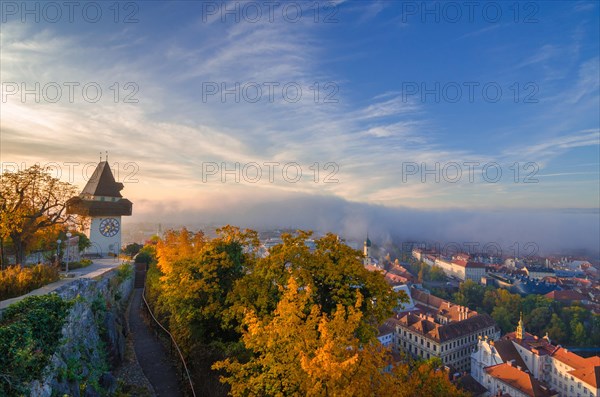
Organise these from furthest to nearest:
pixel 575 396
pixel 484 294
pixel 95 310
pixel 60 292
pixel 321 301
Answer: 1. pixel 484 294
2. pixel 575 396
3. pixel 95 310
4. pixel 321 301
5. pixel 60 292

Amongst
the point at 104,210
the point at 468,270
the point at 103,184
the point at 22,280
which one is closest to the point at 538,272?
the point at 468,270

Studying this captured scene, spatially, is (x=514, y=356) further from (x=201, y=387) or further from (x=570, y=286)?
(x=570, y=286)

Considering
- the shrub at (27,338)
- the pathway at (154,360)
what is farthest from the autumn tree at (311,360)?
the pathway at (154,360)

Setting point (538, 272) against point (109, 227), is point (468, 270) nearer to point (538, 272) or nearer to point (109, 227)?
point (538, 272)

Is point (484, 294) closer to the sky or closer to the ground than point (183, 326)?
closer to the ground

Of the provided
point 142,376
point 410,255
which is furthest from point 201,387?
point 410,255

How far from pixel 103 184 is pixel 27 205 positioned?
55.7ft

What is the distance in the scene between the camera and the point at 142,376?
11945 mm

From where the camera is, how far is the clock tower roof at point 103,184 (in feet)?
100

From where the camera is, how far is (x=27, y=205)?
1510 cm

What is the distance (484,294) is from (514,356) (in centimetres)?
3382

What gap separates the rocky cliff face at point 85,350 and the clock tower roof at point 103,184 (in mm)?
18181

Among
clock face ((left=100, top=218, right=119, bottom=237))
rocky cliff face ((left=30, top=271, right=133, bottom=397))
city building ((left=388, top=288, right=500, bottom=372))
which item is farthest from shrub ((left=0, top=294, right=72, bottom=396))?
city building ((left=388, top=288, right=500, bottom=372))

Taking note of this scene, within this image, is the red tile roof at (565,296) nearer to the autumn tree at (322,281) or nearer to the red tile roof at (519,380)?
the red tile roof at (519,380)
